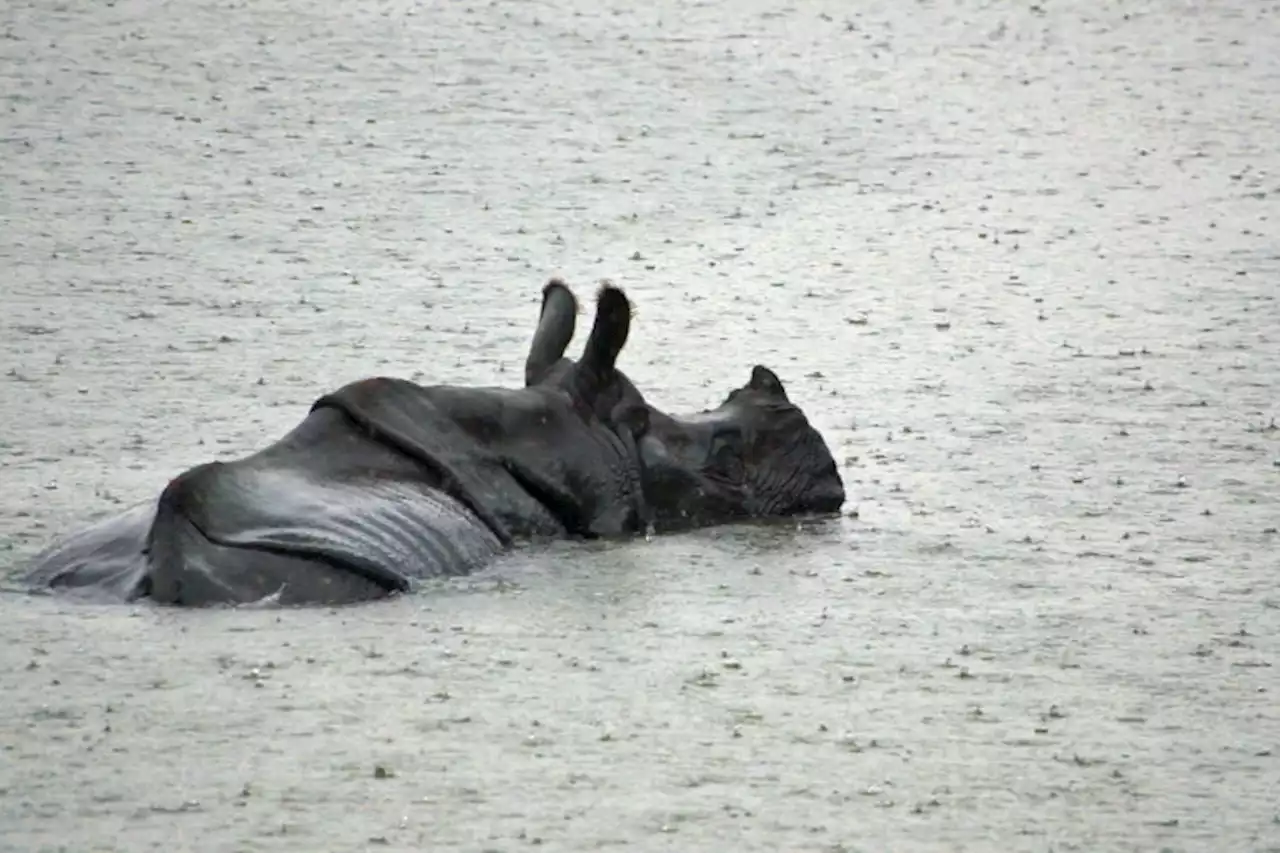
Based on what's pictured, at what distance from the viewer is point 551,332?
27.3 ft

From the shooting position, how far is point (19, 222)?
11.9 metres

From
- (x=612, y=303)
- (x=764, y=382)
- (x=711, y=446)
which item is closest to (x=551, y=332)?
(x=612, y=303)

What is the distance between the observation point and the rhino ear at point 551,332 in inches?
325

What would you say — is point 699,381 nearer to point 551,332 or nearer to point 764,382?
point 764,382

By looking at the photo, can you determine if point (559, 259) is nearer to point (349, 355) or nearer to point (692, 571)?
point (349, 355)

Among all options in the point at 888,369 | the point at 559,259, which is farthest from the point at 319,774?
the point at 559,259

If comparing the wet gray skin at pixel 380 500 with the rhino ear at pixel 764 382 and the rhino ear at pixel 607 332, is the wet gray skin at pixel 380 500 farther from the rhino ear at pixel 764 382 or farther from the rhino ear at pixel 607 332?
the rhino ear at pixel 764 382

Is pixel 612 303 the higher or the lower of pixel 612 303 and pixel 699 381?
the higher

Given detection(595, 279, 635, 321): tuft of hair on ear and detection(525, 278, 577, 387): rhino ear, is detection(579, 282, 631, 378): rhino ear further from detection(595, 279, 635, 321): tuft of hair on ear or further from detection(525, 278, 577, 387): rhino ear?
detection(525, 278, 577, 387): rhino ear

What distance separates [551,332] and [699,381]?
5.74ft

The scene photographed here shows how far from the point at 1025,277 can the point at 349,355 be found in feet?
8.75

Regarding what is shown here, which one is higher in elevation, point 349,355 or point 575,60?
point 575,60

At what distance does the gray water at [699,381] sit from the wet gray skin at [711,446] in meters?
0.11

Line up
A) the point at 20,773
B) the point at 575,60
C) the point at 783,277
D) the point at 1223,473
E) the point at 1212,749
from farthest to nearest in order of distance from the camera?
the point at 575,60 < the point at 783,277 < the point at 1223,473 < the point at 1212,749 < the point at 20,773
